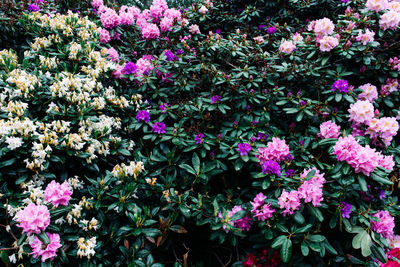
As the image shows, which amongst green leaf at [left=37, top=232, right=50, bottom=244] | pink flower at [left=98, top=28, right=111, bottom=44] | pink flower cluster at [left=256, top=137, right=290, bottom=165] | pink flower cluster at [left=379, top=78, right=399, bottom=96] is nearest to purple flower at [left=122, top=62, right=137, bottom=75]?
pink flower at [left=98, top=28, right=111, bottom=44]

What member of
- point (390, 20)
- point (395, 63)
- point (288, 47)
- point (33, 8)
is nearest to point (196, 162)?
point (288, 47)

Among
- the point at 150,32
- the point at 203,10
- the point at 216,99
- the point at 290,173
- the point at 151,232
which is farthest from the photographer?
the point at 203,10

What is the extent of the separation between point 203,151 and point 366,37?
5.23 ft

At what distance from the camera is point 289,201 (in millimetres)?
1494

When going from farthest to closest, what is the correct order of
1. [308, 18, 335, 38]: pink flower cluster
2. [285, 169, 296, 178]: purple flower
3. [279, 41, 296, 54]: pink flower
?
[279, 41, 296, 54]: pink flower < [308, 18, 335, 38]: pink flower cluster < [285, 169, 296, 178]: purple flower

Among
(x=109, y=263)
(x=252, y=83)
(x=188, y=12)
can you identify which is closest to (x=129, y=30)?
(x=188, y=12)

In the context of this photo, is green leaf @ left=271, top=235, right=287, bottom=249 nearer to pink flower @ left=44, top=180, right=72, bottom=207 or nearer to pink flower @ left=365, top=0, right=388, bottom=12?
pink flower @ left=44, top=180, right=72, bottom=207

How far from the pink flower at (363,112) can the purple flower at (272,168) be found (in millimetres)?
738

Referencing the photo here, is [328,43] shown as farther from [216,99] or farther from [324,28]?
[216,99]

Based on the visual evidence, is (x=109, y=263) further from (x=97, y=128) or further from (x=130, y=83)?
(x=130, y=83)

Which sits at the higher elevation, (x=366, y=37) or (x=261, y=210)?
(x=366, y=37)

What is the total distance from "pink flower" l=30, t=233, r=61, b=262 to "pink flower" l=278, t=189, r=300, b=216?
1.21 meters

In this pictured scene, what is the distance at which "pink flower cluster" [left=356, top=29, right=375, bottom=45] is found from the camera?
212 cm

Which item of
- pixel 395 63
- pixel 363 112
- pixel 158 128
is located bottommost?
pixel 158 128
